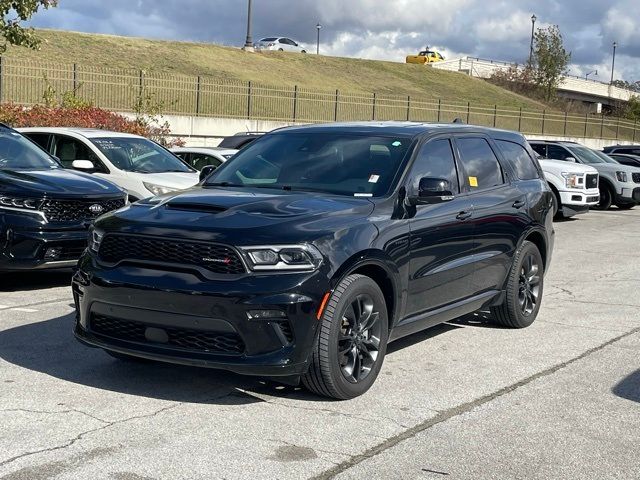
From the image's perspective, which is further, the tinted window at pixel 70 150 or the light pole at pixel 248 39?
the light pole at pixel 248 39

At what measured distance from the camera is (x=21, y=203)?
368 inches

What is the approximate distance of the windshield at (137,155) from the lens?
1303 centimetres

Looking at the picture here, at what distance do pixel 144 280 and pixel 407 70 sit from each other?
2759 inches

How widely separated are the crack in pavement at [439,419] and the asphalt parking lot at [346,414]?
0.01 meters

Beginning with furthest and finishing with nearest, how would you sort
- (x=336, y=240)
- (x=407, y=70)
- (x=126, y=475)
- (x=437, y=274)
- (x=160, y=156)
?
(x=407, y=70) < (x=160, y=156) < (x=437, y=274) < (x=336, y=240) < (x=126, y=475)

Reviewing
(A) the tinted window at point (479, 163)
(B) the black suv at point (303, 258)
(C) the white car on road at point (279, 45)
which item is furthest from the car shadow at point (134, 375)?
(C) the white car on road at point (279, 45)

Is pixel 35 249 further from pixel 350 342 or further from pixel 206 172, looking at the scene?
pixel 350 342

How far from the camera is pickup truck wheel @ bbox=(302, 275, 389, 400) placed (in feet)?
18.3

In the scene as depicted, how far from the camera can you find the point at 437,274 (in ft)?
22.2

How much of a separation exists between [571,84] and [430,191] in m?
87.6

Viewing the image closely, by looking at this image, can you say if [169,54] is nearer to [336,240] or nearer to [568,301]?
[568,301]

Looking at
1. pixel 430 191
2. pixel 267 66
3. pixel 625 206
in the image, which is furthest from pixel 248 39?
pixel 430 191

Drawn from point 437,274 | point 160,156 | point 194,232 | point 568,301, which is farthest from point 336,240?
point 160,156

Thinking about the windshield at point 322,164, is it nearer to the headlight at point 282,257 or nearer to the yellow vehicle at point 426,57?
the headlight at point 282,257
